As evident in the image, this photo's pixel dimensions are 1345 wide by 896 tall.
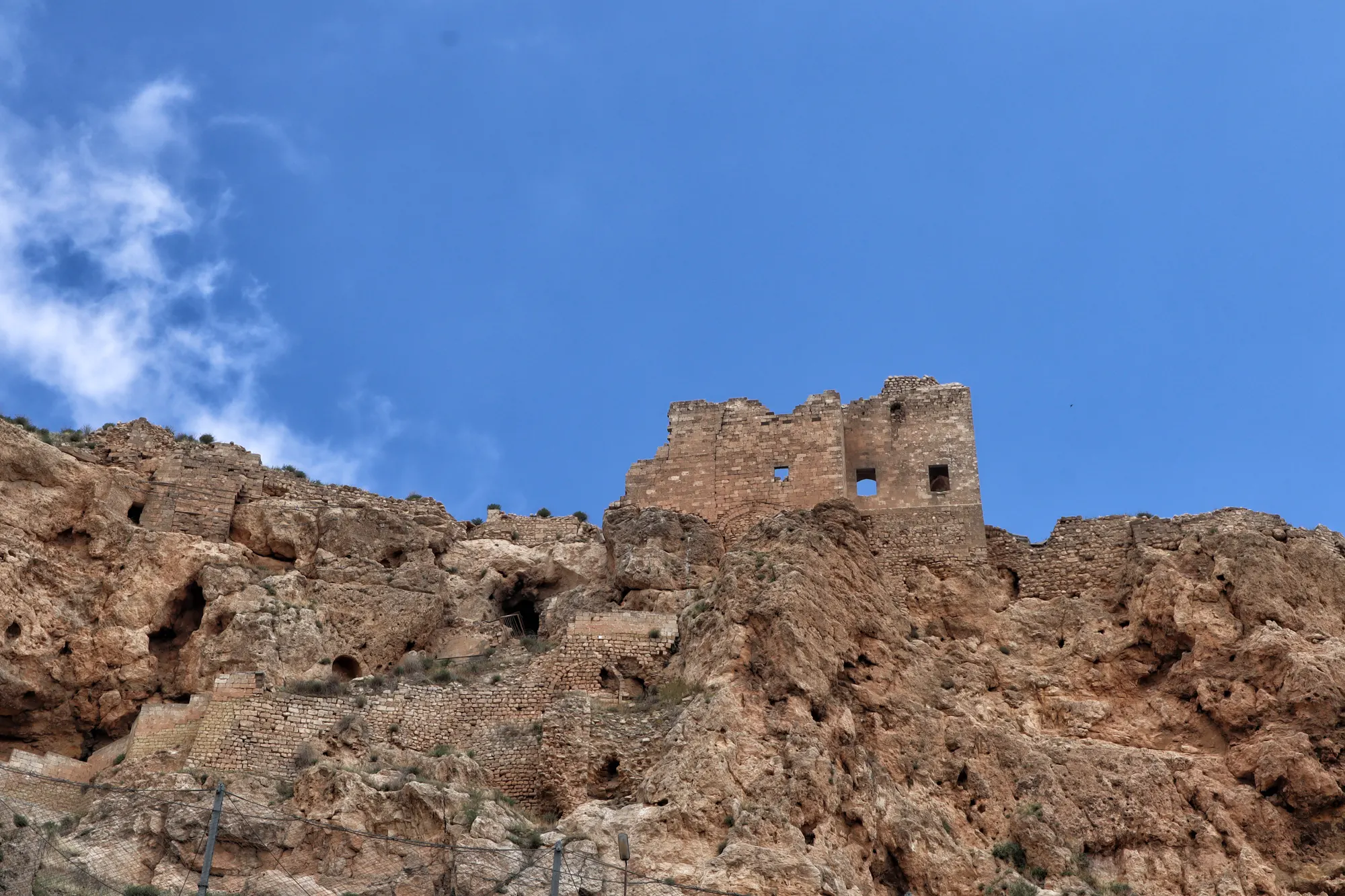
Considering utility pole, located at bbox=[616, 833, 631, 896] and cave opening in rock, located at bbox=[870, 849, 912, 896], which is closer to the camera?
utility pole, located at bbox=[616, 833, 631, 896]

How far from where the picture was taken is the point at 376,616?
1169 inches

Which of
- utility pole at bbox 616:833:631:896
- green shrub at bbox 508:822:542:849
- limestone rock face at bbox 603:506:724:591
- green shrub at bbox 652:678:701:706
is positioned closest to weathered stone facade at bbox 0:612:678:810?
green shrub at bbox 652:678:701:706

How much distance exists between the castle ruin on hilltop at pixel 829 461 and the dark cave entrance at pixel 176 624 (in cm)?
820

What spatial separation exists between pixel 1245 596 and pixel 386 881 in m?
14.6

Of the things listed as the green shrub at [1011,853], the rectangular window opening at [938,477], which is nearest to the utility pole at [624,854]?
the green shrub at [1011,853]

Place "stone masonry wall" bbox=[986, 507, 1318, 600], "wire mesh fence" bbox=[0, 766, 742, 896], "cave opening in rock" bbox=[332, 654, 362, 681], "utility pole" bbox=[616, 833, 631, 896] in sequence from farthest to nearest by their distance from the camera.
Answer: "cave opening in rock" bbox=[332, 654, 362, 681] → "stone masonry wall" bbox=[986, 507, 1318, 600] → "wire mesh fence" bbox=[0, 766, 742, 896] → "utility pole" bbox=[616, 833, 631, 896]

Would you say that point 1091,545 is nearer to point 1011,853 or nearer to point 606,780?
point 1011,853

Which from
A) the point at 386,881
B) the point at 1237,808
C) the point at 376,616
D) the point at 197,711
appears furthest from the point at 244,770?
the point at 1237,808

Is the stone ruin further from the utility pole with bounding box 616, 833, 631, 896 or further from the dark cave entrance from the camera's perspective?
the utility pole with bounding box 616, 833, 631, 896

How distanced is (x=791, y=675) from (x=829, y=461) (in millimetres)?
8158

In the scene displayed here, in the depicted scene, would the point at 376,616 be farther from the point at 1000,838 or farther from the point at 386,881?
the point at 1000,838

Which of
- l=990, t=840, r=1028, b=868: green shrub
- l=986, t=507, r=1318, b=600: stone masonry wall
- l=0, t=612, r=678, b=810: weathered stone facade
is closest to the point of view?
l=990, t=840, r=1028, b=868: green shrub

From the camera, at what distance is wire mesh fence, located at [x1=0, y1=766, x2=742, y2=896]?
2019 centimetres

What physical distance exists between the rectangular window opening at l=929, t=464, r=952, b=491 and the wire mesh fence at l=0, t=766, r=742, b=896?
39.1ft
